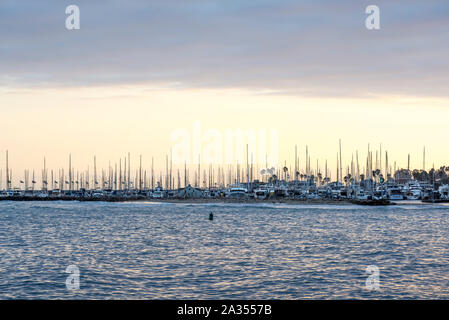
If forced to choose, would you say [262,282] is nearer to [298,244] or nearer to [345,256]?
[345,256]

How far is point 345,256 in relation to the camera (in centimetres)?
4491

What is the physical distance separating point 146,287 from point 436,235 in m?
46.1

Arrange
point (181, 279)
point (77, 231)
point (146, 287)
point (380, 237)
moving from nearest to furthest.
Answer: point (146, 287) < point (181, 279) < point (380, 237) < point (77, 231)

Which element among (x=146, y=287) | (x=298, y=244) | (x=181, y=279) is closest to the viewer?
(x=146, y=287)
